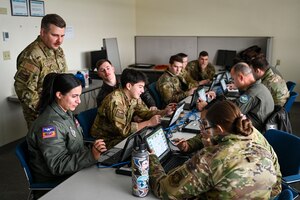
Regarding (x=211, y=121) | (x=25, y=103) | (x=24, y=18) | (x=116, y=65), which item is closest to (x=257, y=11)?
(x=116, y=65)

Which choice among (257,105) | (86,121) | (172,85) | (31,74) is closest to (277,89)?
(257,105)

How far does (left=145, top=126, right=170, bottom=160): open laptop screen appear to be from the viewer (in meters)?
1.76

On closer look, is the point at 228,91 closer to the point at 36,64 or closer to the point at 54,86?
the point at 36,64

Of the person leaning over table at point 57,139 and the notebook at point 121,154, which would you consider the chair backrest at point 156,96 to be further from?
the person leaning over table at point 57,139

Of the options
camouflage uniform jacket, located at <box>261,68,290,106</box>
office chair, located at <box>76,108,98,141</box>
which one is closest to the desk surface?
office chair, located at <box>76,108,98,141</box>

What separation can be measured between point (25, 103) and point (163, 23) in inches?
198

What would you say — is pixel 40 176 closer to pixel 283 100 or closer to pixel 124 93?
pixel 124 93

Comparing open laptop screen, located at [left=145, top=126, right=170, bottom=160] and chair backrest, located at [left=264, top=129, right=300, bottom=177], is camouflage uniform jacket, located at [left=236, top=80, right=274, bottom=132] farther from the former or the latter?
open laptop screen, located at [left=145, top=126, right=170, bottom=160]

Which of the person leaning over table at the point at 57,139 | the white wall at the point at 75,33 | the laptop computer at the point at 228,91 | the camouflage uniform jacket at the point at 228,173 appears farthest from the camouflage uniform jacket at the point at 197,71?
the camouflage uniform jacket at the point at 228,173

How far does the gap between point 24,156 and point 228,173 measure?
126cm

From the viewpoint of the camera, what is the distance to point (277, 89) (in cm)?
364

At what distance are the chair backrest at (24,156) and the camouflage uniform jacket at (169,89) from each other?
7.47 ft

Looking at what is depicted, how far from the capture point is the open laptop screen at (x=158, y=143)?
1758 mm

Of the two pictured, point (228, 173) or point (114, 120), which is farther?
point (114, 120)
